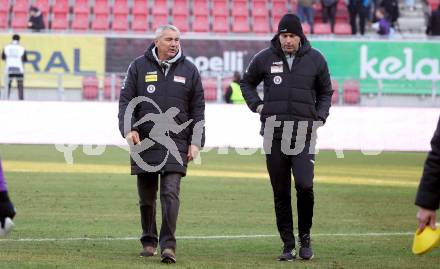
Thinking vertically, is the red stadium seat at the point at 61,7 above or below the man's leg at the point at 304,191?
above

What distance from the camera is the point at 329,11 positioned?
38.9 meters

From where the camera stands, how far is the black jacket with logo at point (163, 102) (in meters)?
11.2

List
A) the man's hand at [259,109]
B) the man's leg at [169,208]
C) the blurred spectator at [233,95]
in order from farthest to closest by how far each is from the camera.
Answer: the blurred spectator at [233,95] → the man's hand at [259,109] → the man's leg at [169,208]

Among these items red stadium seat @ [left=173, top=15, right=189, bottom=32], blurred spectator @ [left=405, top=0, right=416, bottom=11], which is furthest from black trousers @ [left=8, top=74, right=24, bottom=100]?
blurred spectator @ [left=405, top=0, right=416, bottom=11]

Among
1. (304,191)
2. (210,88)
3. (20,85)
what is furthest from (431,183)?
(210,88)

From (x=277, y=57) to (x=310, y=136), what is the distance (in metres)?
0.80

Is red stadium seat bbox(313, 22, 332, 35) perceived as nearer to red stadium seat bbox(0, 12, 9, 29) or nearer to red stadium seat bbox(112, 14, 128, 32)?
red stadium seat bbox(112, 14, 128, 32)

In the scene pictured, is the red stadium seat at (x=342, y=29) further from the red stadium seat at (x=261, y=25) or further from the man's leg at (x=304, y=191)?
the man's leg at (x=304, y=191)

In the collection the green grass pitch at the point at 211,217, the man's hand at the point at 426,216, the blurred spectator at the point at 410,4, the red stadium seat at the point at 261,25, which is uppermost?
the blurred spectator at the point at 410,4

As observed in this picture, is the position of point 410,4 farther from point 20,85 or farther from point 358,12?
point 20,85

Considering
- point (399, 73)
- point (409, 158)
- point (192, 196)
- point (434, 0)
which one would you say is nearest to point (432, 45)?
point (399, 73)

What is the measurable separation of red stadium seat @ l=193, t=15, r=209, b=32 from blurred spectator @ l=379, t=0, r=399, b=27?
5586mm

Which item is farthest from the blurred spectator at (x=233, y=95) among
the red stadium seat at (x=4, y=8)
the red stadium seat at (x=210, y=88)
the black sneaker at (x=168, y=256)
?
the black sneaker at (x=168, y=256)

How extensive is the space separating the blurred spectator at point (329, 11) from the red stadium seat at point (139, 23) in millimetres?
5611
